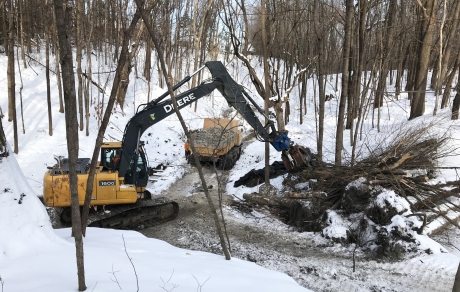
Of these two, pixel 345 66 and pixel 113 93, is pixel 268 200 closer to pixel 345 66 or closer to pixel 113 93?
pixel 345 66

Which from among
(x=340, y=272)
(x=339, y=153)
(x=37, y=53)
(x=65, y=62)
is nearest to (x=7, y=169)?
(x=65, y=62)

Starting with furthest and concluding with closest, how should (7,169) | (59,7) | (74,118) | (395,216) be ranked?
(395,216) → (7,169) → (74,118) → (59,7)

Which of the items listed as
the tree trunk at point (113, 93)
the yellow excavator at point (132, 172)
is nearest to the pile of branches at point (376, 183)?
the yellow excavator at point (132, 172)

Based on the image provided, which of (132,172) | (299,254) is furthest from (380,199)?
(132,172)

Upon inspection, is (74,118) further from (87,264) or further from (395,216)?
(395,216)

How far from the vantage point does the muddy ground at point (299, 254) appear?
19.8ft

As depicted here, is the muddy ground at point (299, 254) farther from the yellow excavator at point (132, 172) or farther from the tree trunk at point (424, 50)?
the tree trunk at point (424, 50)

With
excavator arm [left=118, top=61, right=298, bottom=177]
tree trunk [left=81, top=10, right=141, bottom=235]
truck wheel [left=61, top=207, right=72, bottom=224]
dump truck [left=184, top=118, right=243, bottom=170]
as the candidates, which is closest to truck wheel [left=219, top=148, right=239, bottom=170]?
dump truck [left=184, top=118, right=243, bottom=170]

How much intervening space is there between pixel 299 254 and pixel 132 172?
197 inches

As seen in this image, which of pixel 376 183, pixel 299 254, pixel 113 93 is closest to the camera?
pixel 113 93

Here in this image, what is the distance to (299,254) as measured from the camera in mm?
7344

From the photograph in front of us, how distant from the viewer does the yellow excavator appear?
8508 mm

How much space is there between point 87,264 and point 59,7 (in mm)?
3142

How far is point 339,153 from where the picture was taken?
10.6 m
